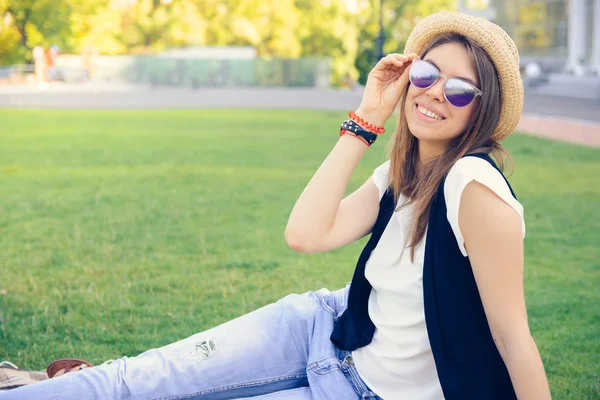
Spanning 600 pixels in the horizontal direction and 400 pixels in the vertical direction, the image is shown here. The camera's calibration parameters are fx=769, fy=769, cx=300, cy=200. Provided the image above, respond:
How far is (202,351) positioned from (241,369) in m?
0.13

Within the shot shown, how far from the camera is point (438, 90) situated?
86.0 inches

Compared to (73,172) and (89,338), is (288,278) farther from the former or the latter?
(73,172)

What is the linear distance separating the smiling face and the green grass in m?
1.76

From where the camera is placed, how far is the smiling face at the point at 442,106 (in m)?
2.17

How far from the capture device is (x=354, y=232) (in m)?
2.46

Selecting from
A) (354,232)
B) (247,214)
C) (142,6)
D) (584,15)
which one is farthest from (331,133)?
(142,6)

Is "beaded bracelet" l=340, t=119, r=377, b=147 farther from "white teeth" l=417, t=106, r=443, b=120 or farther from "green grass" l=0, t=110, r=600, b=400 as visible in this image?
"green grass" l=0, t=110, r=600, b=400

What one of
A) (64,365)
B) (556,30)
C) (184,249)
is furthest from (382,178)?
(556,30)

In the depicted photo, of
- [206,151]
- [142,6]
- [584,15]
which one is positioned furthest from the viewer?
[142,6]

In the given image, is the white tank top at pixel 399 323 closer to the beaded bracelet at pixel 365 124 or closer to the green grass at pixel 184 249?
the beaded bracelet at pixel 365 124

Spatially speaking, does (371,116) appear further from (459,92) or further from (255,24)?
(255,24)

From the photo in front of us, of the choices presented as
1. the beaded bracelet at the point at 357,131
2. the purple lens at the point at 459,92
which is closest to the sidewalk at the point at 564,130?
the beaded bracelet at the point at 357,131

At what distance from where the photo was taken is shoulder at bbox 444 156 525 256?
1919 millimetres

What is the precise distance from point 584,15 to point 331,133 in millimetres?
30181
